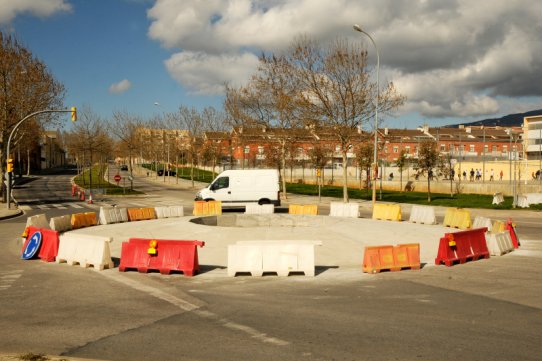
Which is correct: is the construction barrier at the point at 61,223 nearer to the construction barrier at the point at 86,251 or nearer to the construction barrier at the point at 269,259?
the construction barrier at the point at 86,251

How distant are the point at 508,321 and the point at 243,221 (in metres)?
16.1

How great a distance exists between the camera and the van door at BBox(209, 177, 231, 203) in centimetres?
2869

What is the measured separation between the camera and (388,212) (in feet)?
80.0

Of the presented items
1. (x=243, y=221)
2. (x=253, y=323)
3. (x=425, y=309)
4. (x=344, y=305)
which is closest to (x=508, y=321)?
(x=425, y=309)

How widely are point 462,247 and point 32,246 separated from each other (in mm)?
12260

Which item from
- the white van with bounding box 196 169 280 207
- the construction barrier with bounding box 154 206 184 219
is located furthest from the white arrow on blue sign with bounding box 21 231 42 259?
the white van with bounding box 196 169 280 207

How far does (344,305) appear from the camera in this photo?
948cm

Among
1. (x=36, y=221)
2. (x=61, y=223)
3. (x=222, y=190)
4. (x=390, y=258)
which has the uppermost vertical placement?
(x=222, y=190)

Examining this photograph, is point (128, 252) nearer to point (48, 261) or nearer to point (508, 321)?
point (48, 261)

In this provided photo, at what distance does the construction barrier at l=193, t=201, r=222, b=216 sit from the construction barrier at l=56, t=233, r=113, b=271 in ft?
37.9

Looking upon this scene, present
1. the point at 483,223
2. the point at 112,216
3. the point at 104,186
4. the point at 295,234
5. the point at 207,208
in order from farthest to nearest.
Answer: the point at 104,186, the point at 207,208, the point at 112,216, the point at 483,223, the point at 295,234

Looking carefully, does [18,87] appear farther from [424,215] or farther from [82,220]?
[424,215]

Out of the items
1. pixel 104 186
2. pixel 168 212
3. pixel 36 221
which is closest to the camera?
pixel 36 221

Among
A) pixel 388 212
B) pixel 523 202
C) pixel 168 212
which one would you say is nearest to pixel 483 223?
pixel 388 212
